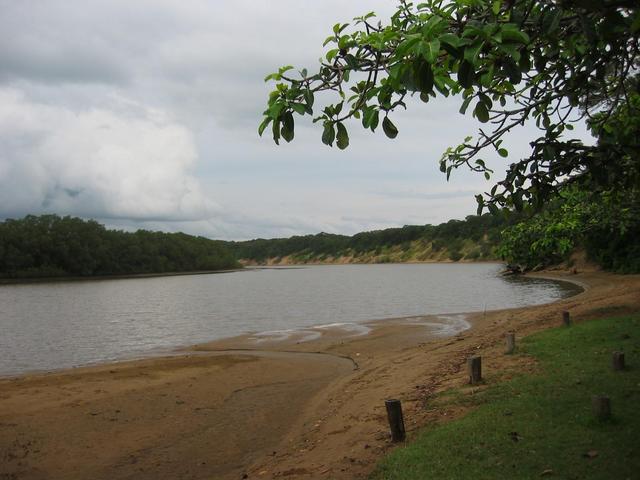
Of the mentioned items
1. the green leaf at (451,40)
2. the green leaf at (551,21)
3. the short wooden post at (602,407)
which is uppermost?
the green leaf at (551,21)

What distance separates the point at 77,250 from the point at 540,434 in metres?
96.3

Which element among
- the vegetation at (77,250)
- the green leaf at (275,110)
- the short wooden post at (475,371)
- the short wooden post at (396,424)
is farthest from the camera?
the vegetation at (77,250)

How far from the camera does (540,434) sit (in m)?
6.75

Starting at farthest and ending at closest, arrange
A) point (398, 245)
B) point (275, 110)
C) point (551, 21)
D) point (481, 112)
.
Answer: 1. point (398, 245)
2. point (481, 112)
3. point (275, 110)
4. point (551, 21)

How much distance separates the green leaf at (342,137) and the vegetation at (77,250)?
92.5 meters

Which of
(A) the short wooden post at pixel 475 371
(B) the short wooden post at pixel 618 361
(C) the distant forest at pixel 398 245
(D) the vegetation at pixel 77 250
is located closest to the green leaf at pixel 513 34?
(B) the short wooden post at pixel 618 361

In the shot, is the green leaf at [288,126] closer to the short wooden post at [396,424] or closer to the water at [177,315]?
the short wooden post at [396,424]

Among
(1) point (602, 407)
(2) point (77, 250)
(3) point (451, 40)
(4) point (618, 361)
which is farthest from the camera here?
(2) point (77, 250)

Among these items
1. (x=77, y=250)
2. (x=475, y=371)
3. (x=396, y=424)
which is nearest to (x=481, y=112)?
(x=396, y=424)

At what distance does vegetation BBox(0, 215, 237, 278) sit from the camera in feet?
282

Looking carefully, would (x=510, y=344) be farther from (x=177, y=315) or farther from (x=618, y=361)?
(x=177, y=315)

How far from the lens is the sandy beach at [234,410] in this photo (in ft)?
29.6

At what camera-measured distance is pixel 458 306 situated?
3497 cm

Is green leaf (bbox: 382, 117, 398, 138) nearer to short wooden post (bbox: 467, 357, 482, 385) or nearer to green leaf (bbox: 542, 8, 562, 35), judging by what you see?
green leaf (bbox: 542, 8, 562, 35)
